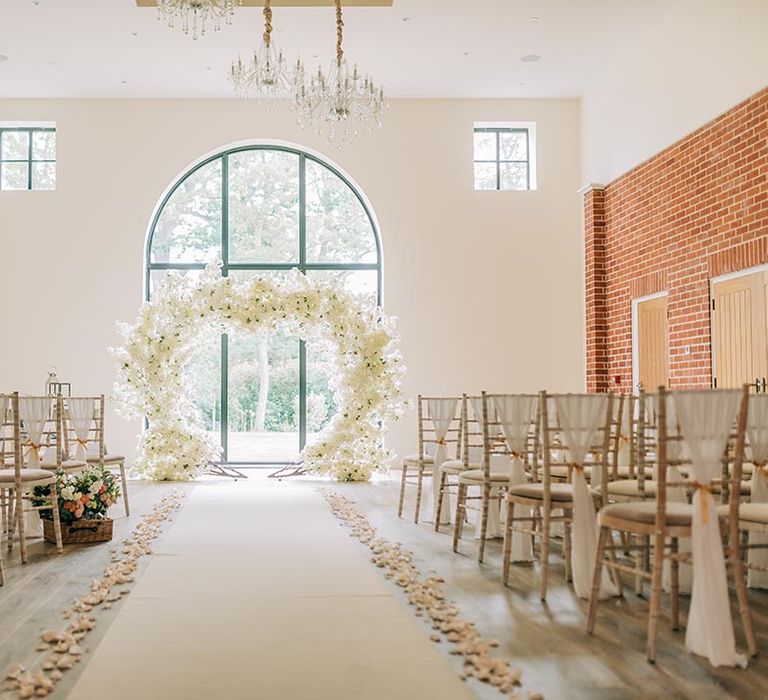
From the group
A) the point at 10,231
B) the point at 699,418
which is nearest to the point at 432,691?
the point at 699,418

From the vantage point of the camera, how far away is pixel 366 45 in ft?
31.6

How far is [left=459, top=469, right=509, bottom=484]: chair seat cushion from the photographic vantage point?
5191 millimetres

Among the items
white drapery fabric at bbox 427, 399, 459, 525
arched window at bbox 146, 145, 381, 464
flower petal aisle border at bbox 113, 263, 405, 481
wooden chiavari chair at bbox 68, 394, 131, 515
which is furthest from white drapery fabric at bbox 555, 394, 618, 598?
arched window at bbox 146, 145, 381, 464

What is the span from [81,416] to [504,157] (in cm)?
729

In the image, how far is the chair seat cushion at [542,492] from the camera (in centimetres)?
422

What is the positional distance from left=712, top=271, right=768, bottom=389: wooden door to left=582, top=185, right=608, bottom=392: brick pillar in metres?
3.05

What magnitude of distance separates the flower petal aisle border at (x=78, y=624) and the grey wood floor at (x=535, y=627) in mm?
48

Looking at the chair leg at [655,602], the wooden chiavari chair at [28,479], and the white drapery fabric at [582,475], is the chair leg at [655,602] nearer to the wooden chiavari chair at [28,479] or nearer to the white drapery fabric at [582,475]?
the white drapery fabric at [582,475]

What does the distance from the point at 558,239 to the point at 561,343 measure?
4.74ft

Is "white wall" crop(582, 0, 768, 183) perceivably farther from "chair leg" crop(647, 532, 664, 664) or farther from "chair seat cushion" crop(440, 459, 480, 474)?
"chair leg" crop(647, 532, 664, 664)

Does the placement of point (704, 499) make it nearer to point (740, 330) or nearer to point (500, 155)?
point (740, 330)

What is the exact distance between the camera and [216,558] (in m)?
5.16

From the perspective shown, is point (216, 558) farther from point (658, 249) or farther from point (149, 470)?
point (658, 249)

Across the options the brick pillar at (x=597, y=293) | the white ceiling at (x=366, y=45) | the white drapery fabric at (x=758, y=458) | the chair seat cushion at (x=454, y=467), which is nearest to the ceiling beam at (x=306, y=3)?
the white ceiling at (x=366, y=45)
